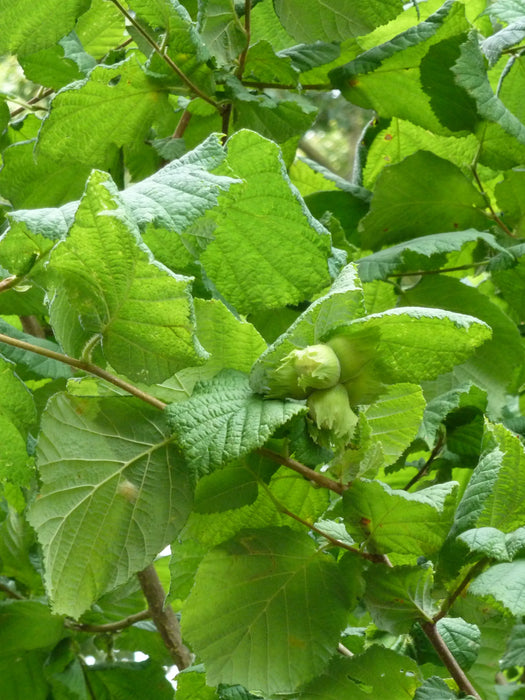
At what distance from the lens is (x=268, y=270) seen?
743 mm

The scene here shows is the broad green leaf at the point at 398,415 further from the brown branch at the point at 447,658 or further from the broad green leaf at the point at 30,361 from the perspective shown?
the broad green leaf at the point at 30,361

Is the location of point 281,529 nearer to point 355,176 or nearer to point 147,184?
point 147,184

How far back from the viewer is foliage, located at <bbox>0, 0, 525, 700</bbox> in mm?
559

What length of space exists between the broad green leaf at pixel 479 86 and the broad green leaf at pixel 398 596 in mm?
509

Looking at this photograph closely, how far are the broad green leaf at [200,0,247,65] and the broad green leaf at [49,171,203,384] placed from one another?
42 cm

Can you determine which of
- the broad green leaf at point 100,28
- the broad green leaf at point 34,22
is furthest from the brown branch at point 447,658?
the broad green leaf at point 100,28

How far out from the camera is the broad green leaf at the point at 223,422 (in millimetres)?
535

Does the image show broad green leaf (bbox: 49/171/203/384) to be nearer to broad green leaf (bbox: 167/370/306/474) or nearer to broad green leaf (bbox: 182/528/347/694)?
broad green leaf (bbox: 167/370/306/474)

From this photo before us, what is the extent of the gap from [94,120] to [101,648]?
2.10 feet

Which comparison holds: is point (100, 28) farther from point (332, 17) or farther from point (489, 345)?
point (489, 345)

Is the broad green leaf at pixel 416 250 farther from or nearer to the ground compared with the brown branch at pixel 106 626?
farther from the ground

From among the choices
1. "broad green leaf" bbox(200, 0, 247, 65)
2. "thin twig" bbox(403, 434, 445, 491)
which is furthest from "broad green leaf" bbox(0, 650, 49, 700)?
"broad green leaf" bbox(200, 0, 247, 65)

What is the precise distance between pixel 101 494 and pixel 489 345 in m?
0.53

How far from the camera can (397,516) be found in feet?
1.94
